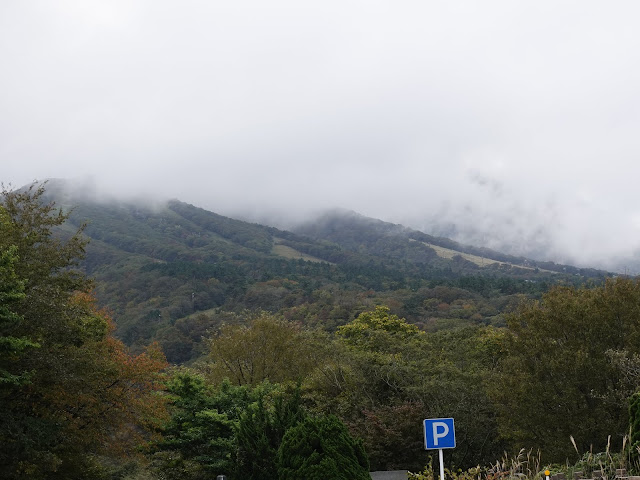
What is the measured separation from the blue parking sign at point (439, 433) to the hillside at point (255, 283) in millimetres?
12795

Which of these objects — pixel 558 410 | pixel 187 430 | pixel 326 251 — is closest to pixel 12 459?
pixel 187 430

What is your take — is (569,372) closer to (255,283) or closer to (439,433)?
(439,433)

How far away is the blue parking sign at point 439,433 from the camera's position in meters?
7.90

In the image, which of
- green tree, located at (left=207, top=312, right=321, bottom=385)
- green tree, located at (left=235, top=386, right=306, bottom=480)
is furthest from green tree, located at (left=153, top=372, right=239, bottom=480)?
green tree, located at (left=207, top=312, right=321, bottom=385)

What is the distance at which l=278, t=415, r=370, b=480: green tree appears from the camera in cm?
874

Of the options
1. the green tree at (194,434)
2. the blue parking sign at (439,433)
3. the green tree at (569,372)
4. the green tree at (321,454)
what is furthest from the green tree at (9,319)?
the green tree at (569,372)

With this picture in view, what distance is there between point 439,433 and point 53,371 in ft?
31.1

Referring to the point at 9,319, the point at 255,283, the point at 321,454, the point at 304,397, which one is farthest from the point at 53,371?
the point at 255,283

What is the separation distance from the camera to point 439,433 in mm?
7949

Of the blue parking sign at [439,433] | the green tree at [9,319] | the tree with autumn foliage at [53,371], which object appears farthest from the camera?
the tree with autumn foliage at [53,371]

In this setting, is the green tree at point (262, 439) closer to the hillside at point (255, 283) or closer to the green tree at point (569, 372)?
the green tree at point (569, 372)

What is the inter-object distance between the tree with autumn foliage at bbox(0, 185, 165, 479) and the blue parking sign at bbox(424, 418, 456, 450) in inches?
319

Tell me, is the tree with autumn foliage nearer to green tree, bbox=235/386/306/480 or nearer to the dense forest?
the dense forest

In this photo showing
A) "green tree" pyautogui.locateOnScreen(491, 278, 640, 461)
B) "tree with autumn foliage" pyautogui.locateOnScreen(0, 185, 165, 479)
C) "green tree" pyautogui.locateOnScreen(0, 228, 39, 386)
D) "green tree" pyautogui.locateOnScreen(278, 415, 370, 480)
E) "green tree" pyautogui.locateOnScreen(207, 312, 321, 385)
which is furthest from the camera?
"green tree" pyautogui.locateOnScreen(207, 312, 321, 385)
